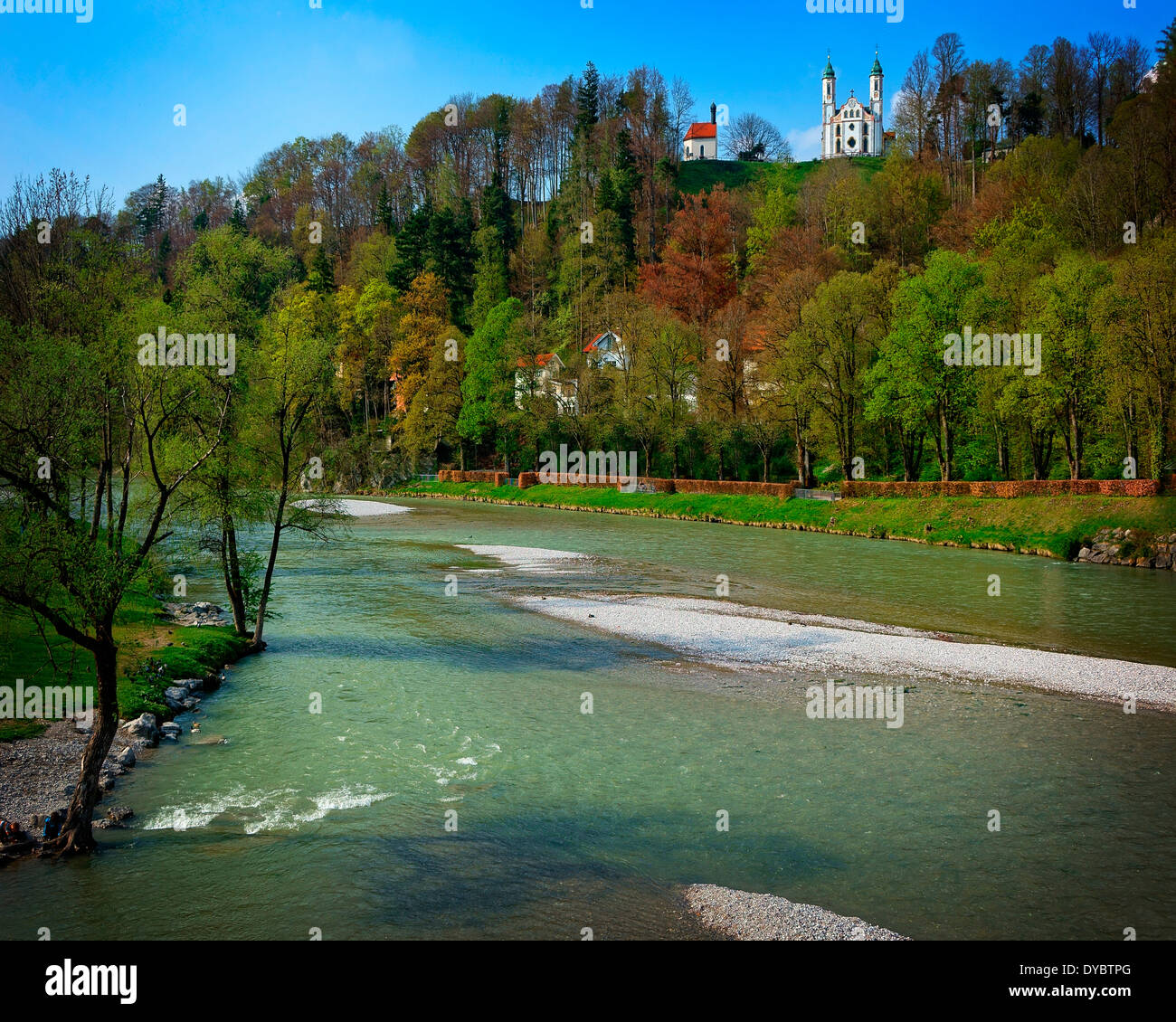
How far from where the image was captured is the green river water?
10344 millimetres

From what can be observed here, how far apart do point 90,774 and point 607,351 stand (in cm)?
7999

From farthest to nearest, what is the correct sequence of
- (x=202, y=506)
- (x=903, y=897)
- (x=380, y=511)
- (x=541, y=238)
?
(x=541, y=238)
(x=380, y=511)
(x=202, y=506)
(x=903, y=897)

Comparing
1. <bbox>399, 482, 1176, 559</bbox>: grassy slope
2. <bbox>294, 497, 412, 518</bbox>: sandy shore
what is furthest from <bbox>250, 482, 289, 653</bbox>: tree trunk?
<bbox>399, 482, 1176, 559</bbox>: grassy slope

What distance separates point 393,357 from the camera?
93.7 metres

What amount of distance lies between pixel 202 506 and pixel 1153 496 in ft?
134

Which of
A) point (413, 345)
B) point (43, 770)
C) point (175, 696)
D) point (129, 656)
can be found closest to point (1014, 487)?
point (175, 696)

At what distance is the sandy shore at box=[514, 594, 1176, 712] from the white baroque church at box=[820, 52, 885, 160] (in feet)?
571

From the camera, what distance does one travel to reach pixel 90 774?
11.7 meters

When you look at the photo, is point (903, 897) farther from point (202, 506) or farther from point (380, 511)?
point (380, 511)

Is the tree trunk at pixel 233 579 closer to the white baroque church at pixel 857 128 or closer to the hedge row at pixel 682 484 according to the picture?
the hedge row at pixel 682 484

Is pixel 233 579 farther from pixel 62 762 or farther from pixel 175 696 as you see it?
pixel 62 762

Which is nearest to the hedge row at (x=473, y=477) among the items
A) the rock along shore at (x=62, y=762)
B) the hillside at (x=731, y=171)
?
the rock along shore at (x=62, y=762)

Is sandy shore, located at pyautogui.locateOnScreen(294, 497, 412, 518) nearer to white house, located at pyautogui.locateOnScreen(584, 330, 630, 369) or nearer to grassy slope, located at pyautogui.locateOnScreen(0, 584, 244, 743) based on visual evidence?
white house, located at pyautogui.locateOnScreen(584, 330, 630, 369)

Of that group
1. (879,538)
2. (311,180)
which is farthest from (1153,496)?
(311,180)
